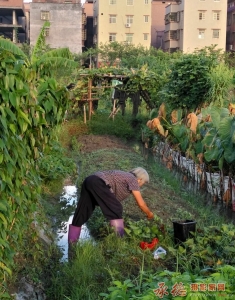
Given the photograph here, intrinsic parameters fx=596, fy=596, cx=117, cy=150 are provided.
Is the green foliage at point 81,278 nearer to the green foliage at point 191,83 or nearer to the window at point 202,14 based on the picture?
the green foliage at point 191,83

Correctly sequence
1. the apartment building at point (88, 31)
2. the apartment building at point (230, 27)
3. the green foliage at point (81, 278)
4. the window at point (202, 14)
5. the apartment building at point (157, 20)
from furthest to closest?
the apartment building at point (157, 20) → the apartment building at point (88, 31) → the apartment building at point (230, 27) → the window at point (202, 14) → the green foliage at point (81, 278)

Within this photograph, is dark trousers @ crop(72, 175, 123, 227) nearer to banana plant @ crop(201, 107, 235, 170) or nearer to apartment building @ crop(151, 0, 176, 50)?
banana plant @ crop(201, 107, 235, 170)

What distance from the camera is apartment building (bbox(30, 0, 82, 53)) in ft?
178

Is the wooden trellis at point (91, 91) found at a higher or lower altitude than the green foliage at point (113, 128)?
higher

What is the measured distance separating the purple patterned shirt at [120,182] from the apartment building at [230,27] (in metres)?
54.4

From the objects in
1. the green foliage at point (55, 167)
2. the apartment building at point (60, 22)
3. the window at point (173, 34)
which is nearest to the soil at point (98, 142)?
the green foliage at point (55, 167)

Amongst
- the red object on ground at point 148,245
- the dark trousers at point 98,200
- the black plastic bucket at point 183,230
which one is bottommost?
the red object on ground at point 148,245

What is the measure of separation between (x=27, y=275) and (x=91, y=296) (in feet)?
2.50

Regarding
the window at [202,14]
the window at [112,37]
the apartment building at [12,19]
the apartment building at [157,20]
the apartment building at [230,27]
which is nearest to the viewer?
the apartment building at [12,19]

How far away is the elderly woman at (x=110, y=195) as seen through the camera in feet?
23.9

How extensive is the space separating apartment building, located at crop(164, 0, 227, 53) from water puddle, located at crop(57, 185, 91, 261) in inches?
1915

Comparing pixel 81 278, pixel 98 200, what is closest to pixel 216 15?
pixel 98 200

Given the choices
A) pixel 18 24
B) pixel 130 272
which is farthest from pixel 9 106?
pixel 18 24

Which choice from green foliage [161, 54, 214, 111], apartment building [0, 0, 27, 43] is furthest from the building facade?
green foliage [161, 54, 214, 111]
